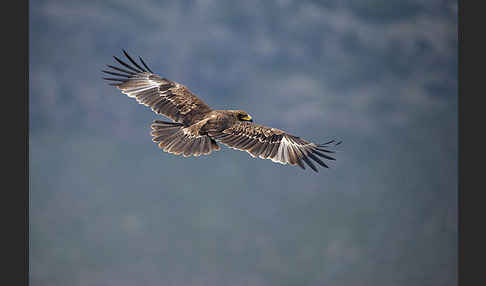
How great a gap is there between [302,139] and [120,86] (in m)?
2.39

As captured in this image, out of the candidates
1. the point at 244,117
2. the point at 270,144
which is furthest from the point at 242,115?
the point at 270,144

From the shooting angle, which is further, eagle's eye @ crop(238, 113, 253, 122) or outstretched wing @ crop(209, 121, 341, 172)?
eagle's eye @ crop(238, 113, 253, 122)

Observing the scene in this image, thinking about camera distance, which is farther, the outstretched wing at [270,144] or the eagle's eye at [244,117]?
the eagle's eye at [244,117]

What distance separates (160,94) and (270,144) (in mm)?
1590

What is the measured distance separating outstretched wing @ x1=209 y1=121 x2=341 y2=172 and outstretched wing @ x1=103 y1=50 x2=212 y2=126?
1.73ft

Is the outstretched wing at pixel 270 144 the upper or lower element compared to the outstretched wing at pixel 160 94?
lower

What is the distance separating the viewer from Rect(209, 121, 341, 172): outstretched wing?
547 centimetres

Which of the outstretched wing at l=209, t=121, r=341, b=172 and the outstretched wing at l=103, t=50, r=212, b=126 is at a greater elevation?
the outstretched wing at l=103, t=50, r=212, b=126

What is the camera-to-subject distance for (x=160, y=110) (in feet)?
19.6

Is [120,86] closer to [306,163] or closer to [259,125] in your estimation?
[259,125]

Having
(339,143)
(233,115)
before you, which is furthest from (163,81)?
(339,143)

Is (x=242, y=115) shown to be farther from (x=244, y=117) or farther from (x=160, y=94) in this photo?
(x=160, y=94)

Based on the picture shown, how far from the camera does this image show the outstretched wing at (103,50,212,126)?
5945 mm

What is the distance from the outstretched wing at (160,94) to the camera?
5945mm
